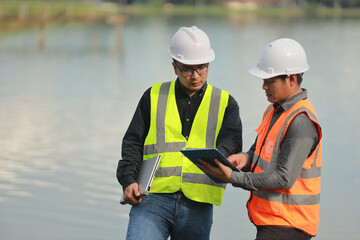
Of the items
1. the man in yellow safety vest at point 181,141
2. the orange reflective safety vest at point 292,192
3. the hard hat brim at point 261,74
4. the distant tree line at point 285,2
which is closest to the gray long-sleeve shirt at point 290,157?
the orange reflective safety vest at point 292,192

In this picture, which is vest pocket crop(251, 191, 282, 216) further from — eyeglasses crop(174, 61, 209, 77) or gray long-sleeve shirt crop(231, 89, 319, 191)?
eyeglasses crop(174, 61, 209, 77)

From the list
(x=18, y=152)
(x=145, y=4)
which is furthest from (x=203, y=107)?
(x=145, y=4)

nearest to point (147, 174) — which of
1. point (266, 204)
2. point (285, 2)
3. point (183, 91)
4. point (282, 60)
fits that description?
point (183, 91)

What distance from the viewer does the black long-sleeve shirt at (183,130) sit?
3627 mm

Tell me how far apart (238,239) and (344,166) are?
305 cm

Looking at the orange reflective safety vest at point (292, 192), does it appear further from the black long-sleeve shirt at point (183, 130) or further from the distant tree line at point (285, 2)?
the distant tree line at point (285, 2)

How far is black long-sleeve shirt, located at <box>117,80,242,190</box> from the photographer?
3.63 metres

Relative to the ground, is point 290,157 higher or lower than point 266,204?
higher

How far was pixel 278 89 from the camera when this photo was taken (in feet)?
10.8

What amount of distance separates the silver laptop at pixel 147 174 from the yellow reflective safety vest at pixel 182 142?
8cm

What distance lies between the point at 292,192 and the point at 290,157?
221 millimetres

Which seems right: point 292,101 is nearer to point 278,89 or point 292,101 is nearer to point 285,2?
point 278,89

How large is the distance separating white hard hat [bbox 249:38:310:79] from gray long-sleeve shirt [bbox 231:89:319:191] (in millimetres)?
272

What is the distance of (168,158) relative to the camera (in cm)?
366
